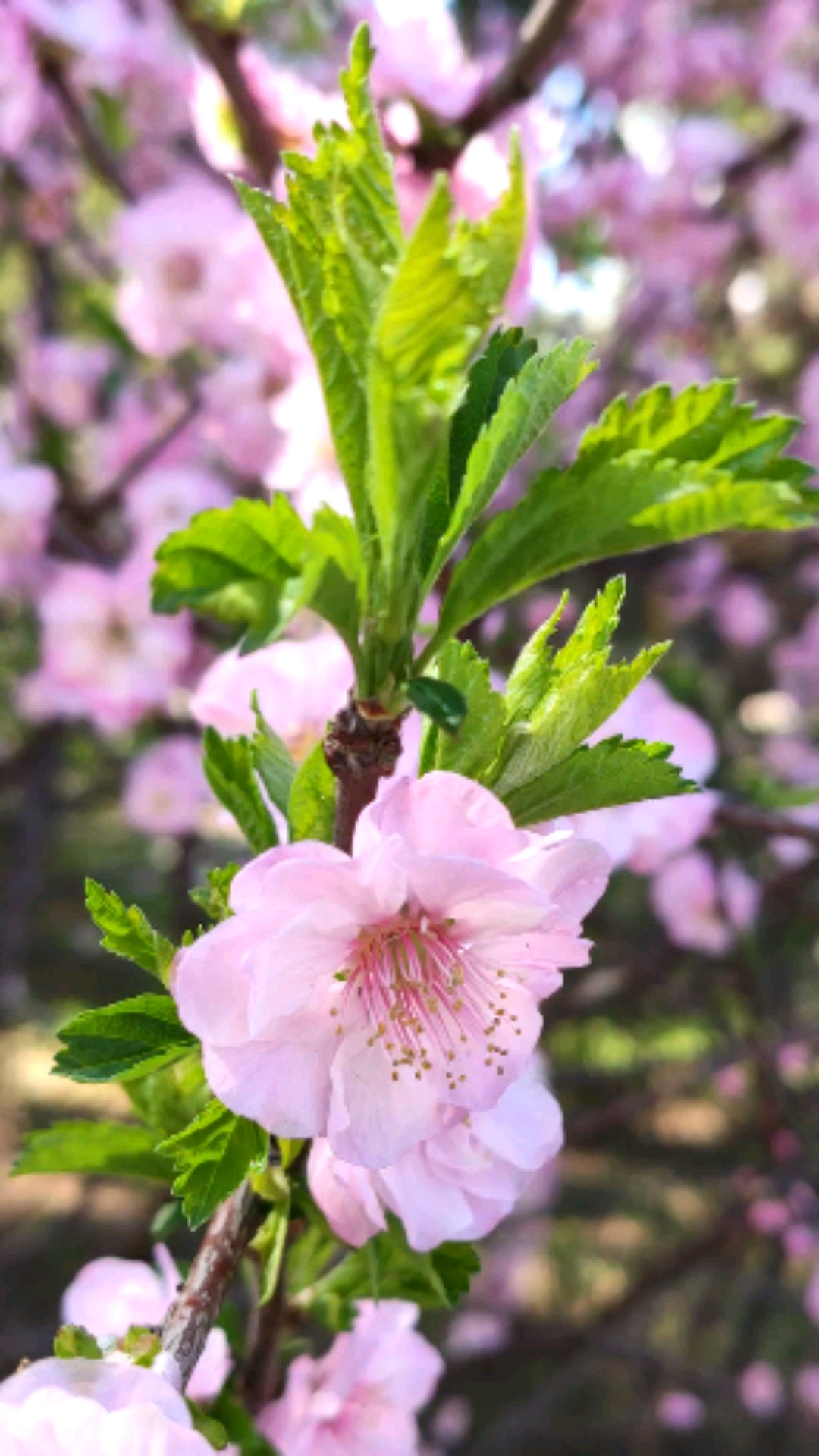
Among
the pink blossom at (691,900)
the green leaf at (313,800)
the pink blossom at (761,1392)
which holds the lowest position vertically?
the pink blossom at (761,1392)

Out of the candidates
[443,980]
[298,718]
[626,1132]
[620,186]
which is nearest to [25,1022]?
[626,1132]

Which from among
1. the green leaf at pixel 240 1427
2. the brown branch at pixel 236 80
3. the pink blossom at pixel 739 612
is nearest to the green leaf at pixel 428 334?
the green leaf at pixel 240 1427

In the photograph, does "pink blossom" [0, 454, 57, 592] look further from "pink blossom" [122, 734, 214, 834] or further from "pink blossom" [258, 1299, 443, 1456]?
"pink blossom" [258, 1299, 443, 1456]

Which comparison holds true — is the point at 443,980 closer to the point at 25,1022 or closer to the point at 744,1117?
the point at 744,1117

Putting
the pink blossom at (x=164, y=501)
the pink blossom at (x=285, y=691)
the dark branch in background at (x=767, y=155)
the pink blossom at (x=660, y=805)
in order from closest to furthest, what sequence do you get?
the pink blossom at (x=285, y=691) → the pink blossom at (x=660, y=805) → the pink blossom at (x=164, y=501) → the dark branch in background at (x=767, y=155)

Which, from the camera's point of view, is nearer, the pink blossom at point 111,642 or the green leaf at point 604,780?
the green leaf at point 604,780

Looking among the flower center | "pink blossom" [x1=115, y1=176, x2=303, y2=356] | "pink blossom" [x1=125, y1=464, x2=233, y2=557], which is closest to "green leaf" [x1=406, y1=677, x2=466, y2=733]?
the flower center

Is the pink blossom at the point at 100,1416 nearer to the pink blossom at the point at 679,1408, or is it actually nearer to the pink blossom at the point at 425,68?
the pink blossom at the point at 425,68

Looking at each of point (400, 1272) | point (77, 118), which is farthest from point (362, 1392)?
point (77, 118)
